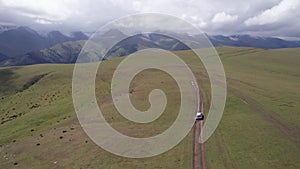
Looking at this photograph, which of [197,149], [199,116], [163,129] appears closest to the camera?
[197,149]

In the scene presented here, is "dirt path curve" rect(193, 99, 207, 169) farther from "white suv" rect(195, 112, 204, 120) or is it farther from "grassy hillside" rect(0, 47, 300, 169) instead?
Answer: "white suv" rect(195, 112, 204, 120)

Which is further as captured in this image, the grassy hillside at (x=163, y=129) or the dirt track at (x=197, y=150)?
the grassy hillside at (x=163, y=129)

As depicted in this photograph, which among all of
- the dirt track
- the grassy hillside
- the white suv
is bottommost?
the grassy hillside

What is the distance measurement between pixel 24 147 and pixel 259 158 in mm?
28678

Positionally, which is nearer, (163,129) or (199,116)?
(163,129)

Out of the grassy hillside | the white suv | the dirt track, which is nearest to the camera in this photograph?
the dirt track

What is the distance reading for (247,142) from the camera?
39062 mm

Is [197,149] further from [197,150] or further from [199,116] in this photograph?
[199,116]

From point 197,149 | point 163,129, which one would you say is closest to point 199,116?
point 163,129

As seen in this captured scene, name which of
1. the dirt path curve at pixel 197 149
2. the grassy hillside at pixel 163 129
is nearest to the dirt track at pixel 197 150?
the dirt path curve at pixel 197 149

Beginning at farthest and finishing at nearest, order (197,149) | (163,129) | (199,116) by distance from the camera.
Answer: (199,116)
(163,129)
(197,149)

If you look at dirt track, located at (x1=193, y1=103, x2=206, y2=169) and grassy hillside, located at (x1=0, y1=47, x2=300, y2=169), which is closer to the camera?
dirt track, located at (x1=193, y1=103, x2=206, y2=169)

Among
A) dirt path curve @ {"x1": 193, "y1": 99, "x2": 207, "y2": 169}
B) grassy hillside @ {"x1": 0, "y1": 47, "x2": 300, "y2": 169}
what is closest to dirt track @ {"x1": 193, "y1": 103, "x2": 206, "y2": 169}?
dirt path curve @ {"x1": 193, "y1": 99, "x2": 207, "y2": 169}

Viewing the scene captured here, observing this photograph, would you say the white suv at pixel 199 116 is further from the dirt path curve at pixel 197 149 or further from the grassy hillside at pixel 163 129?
the grassy hillside at pixel 163 129
